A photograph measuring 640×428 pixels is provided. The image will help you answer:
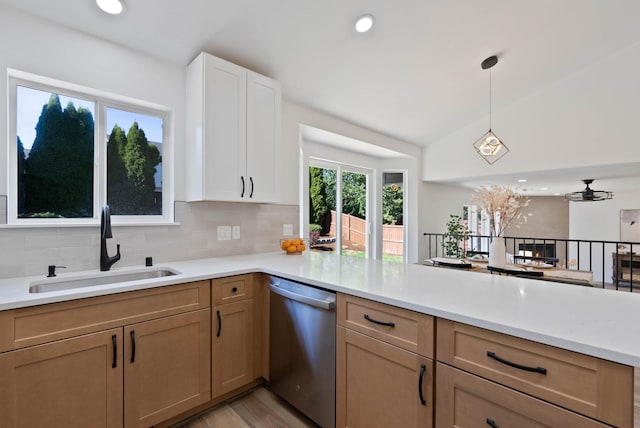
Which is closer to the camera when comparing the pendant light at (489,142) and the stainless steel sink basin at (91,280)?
the stainless steel sink basin at (91,280)

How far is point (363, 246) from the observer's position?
462cm

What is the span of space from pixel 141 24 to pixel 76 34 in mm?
395

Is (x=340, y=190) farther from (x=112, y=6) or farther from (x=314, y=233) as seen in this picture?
(x=112, y=6)

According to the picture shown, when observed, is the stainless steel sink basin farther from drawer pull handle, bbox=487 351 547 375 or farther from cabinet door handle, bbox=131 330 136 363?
drawer pull handle, bbox=487 351 547 375

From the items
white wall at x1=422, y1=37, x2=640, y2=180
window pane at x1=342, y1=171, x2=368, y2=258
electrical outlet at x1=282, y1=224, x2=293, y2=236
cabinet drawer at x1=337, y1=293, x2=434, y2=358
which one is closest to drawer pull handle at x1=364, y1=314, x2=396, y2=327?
cabinet drawer at x1=337, y1=293, x2=434, y2=358

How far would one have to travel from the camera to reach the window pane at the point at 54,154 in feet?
5.98

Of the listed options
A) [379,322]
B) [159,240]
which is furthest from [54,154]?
[379,322]

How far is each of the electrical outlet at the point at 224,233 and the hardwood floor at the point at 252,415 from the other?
1.18m

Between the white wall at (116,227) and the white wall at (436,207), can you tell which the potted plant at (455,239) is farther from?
the white wall at (116,227)

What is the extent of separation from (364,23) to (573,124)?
3.18 meters

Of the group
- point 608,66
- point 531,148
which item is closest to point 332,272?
point 531,148

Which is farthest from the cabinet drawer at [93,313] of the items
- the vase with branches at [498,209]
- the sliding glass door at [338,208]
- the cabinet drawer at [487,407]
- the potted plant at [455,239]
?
the potted plant at [455,239]

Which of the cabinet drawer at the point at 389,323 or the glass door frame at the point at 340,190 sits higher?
the glass door frame at the point at 340,190

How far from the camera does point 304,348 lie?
174 centimetres
